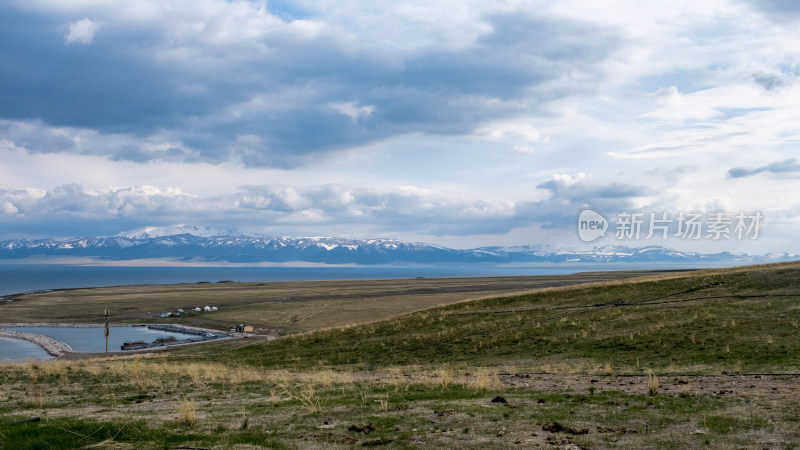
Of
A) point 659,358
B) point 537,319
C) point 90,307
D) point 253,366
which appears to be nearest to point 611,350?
point 659,358

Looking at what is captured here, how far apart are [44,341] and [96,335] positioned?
8886 millimetres

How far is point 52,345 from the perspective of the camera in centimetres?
6494

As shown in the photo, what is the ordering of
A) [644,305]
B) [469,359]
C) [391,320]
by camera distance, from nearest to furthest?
[469,359]
[644,305]
[391,320]

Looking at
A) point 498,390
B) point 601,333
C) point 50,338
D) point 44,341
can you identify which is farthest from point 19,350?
point 498,390

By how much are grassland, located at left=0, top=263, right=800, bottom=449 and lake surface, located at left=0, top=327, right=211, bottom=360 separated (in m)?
32.8

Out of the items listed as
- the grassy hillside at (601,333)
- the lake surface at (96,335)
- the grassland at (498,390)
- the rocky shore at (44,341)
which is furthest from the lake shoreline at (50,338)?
the grassland at (498,390)

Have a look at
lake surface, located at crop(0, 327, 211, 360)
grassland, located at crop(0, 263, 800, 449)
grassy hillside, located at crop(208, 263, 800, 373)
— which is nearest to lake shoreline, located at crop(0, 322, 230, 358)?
lake surface, located at crop(0, 327, 211, 360)

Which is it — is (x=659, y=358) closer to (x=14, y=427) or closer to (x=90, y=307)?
(x=14, y=427)

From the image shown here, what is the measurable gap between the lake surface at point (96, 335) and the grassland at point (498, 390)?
108ft

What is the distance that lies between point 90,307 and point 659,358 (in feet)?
372

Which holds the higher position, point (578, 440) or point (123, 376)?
point (578, 440)

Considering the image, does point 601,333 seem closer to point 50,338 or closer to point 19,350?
point 19,350

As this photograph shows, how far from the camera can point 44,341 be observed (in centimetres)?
6844

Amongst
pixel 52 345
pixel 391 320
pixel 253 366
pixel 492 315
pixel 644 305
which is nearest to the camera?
pixel 253 366
